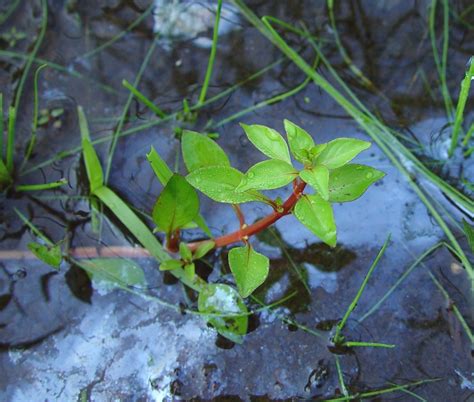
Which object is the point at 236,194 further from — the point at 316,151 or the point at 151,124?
the point at 151,124

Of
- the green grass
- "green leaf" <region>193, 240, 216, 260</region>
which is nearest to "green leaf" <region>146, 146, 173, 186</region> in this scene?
"green leaf" <region>193, 240, 216, 260</region>

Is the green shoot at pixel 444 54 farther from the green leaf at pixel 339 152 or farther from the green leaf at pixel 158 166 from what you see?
the green leaf at pixel 158 166

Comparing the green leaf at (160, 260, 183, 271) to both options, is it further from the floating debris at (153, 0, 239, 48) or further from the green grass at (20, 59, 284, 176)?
the floating debris at (153, 0, 239, 48)

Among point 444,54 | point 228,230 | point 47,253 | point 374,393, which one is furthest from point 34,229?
point 444,54

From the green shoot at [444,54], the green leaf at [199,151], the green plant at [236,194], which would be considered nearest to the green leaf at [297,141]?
the green plant at [236,194]

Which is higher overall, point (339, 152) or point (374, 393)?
point (339, 152)

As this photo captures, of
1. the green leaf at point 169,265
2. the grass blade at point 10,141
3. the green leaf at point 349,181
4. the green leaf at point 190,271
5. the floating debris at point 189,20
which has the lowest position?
the green leaf at point 190,271
